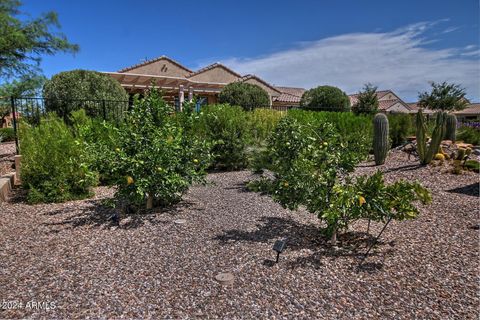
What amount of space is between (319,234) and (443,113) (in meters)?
6.79

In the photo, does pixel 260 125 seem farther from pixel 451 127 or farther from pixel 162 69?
pixel 162 69

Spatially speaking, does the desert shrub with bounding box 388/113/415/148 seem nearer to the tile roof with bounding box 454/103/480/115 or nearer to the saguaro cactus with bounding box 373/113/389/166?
the saguaro cactus with bounding box 373/113/389/166

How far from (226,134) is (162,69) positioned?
19.1 metres

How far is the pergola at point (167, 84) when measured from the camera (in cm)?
1922

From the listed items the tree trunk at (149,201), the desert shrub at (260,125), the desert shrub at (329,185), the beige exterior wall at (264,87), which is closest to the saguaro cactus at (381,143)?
the desert shrub at (260,125)

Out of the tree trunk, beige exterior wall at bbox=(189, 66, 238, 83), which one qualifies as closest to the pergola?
beige exterior wall at bbox=(189, 66, 238, 83)

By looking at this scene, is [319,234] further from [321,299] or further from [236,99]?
[236,99]

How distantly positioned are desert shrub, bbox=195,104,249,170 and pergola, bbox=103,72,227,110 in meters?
11.1

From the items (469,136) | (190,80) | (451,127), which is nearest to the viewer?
(451,127)

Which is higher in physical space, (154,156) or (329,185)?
(154,156)

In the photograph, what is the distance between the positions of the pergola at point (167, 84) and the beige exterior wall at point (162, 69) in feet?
8.82

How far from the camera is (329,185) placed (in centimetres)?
374

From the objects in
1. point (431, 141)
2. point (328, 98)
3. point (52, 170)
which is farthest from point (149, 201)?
point (328, 98)

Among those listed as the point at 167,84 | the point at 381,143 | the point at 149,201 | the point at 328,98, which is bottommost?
the point at 149,201
